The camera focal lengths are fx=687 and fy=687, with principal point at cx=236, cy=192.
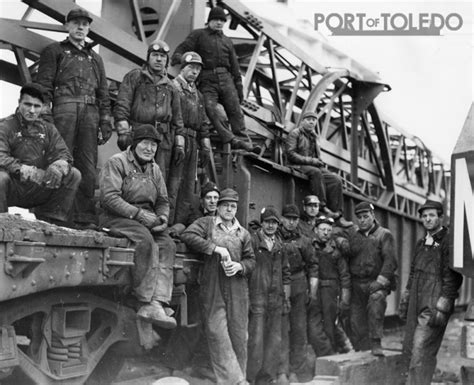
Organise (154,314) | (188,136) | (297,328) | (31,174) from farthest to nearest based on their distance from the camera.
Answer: (297,328), (188,136), (154,314), (31,174)

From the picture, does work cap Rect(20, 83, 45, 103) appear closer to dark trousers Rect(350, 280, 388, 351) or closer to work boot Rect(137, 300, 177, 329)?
work boot Rect(137, 300, 177, 329)

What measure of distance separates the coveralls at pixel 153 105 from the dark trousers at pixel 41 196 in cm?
112

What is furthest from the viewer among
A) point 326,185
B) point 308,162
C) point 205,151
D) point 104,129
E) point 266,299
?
point 326,185

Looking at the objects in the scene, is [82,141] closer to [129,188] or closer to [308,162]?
[129,188]

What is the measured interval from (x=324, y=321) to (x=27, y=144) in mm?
4596

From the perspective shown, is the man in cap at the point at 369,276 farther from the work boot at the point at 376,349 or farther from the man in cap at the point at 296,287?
the man in cap at the point at 296,287

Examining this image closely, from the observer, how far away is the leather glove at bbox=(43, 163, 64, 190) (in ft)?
17.0

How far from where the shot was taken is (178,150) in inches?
262

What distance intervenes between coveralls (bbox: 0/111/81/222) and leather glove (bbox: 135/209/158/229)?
21.8 inches

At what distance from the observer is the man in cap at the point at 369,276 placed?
319 inches

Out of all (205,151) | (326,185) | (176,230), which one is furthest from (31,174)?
(326,185)

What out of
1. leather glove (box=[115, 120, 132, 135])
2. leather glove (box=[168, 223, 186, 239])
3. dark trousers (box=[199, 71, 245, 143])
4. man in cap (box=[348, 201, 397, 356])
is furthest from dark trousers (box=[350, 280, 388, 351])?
leather glove (box=[115, 120, 132, 135])

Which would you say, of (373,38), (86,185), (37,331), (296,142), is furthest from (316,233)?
(37,331)

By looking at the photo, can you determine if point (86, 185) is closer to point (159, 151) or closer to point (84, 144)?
point (84, 144)
